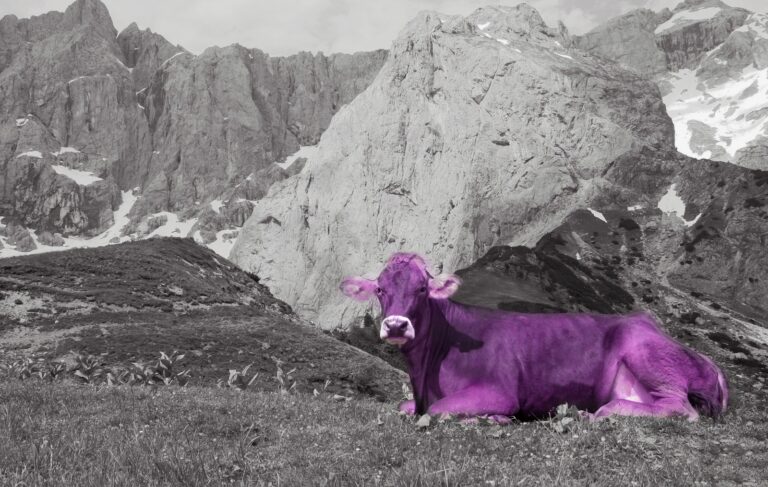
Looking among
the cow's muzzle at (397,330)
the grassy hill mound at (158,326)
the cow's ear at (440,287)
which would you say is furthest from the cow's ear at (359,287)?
the grassy hill mound at (158,326)

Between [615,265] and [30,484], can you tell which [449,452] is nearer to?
[30,484]

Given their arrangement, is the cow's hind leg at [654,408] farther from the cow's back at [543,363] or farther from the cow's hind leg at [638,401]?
the cow's back at [543,363]

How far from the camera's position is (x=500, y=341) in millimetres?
9758

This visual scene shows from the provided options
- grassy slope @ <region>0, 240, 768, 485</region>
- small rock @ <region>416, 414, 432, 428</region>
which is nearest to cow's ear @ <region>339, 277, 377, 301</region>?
grassy slope @ <region>0, 240, 768, 485</region>

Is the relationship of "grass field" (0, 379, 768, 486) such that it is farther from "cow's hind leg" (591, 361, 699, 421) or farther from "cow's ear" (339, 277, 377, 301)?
"cow's ear" (339, 277, 377, 301)

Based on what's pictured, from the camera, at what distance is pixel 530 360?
9570 millimetres

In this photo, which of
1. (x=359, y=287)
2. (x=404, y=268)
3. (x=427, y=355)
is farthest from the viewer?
(x=359, y=287)

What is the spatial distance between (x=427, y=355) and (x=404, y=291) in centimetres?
120

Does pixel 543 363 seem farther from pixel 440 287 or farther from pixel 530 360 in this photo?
pixel 440 287

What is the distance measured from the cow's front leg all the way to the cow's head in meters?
1.13

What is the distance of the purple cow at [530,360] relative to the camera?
890 cm

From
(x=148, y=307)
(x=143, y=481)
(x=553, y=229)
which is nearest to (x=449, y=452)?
(x=143, y=481)

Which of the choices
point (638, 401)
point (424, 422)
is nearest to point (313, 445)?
point (424, 422)

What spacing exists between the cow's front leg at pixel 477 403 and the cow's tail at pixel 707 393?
2.67 m
